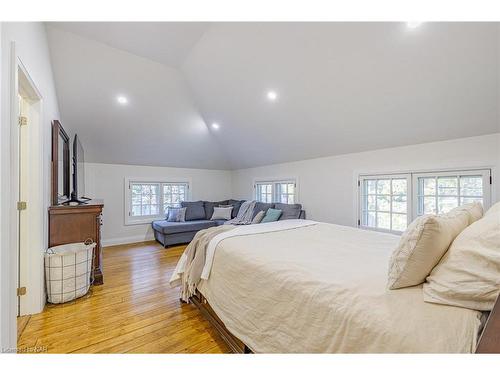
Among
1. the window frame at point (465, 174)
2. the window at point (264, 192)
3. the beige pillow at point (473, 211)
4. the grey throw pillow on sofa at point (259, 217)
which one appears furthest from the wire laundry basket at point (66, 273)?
the window frame at point (465, 174)

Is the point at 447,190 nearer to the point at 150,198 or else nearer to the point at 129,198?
the point at 150,198

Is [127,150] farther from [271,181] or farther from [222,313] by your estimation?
[222,313]

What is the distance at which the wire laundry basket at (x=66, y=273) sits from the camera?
7.14 feet

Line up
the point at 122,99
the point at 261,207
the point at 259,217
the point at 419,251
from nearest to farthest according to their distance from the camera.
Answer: the point at 419,251
the point at 122,99
the point at 259,217
the point at 261,207

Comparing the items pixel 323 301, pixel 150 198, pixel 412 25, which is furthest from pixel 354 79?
pixel 150 198

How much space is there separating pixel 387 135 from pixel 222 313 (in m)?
2.80

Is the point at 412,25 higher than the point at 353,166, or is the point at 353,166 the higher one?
the point at 412,25

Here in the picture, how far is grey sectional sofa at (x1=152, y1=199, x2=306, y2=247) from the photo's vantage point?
Result: 13.5 feet

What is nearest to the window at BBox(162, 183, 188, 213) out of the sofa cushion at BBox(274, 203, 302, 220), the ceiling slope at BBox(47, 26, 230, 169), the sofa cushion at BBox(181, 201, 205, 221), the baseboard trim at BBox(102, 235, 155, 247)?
the sofa cushion at BBox(181, 201, 205, 221)

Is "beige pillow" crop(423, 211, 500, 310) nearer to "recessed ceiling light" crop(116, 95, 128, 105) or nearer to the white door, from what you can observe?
the white door

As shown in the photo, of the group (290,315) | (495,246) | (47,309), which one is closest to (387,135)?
(495,246)

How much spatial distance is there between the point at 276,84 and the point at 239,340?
2772mm

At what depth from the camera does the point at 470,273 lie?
81 cm

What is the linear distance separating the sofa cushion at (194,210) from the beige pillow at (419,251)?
447 cm
